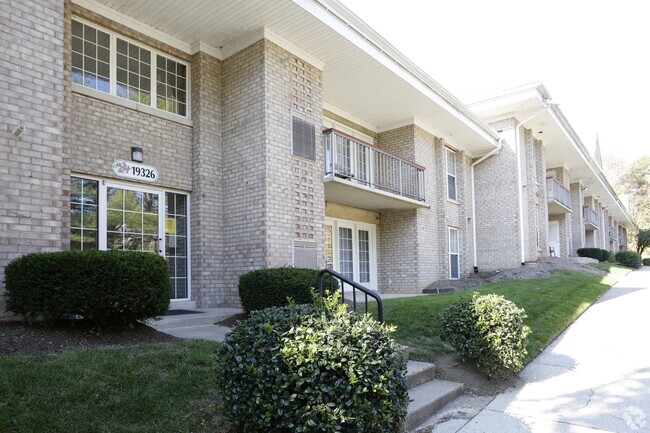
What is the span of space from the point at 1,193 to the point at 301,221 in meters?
5.18

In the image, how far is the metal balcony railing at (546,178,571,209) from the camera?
72.8 ft

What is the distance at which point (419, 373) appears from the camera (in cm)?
509

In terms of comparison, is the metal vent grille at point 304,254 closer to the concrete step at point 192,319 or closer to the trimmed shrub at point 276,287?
the concrete step at point 192,319

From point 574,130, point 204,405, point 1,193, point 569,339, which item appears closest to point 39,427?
point 204,405

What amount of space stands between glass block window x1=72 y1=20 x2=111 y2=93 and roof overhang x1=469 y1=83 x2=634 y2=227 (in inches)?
513

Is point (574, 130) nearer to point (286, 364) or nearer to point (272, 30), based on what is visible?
point (272, 30)

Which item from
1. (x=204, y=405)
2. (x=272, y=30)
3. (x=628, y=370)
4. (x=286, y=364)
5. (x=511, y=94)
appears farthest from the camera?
(x=511, y=94)

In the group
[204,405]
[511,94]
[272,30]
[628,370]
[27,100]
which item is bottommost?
[628,370]

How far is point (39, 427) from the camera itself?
305 centimetres

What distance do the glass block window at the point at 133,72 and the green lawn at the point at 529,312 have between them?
6.01 meters

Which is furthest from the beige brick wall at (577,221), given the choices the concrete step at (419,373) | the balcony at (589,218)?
the concrete step at (419,373)

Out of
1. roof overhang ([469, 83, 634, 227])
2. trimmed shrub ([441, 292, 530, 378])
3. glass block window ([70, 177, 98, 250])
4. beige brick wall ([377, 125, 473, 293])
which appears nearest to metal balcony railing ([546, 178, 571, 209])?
roof overhang ([469, 83, 634, 227])

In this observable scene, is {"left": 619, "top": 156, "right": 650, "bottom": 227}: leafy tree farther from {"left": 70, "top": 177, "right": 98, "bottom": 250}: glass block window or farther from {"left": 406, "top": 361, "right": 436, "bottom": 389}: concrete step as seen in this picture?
{"left": 70, "top": 177, "right": 98, "bottom": 250}: glass block window

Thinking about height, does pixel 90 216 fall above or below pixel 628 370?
above
